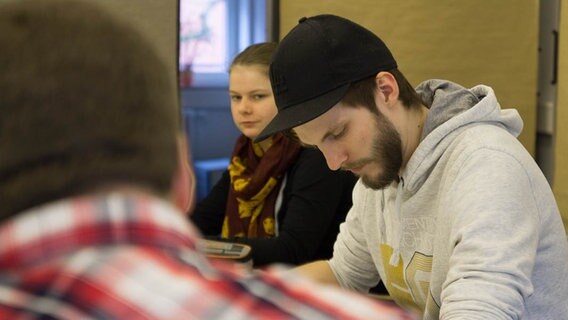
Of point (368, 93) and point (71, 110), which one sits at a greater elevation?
point (71, 110)

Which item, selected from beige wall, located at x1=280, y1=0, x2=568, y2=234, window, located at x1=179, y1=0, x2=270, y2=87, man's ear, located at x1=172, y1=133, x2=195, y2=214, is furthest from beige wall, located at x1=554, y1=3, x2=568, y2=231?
window, located at x1=179, y1=0, x2=270, y2=87

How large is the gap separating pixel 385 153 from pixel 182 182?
0.85 m

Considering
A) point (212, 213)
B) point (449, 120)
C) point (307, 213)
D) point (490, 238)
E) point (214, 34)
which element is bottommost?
point (212, 213)

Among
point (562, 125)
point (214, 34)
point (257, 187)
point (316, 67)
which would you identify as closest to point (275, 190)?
point (257, 187)

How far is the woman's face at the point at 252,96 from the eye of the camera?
6.12ft

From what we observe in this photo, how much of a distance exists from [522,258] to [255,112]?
983 millimetres

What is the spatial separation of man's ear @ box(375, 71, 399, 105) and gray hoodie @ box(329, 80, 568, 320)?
0.08m

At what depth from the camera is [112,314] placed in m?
0.39

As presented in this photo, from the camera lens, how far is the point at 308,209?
1.84 m

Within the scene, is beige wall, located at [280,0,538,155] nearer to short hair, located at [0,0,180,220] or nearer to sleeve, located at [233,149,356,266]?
sleeve, located at [233,149,356,266]

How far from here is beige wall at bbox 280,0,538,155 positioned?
7.42ft

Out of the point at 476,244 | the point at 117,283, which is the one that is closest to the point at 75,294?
the point at 117,283

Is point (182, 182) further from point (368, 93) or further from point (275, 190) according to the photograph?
point (275, 190)

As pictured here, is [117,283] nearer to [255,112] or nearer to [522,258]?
[522,258]
